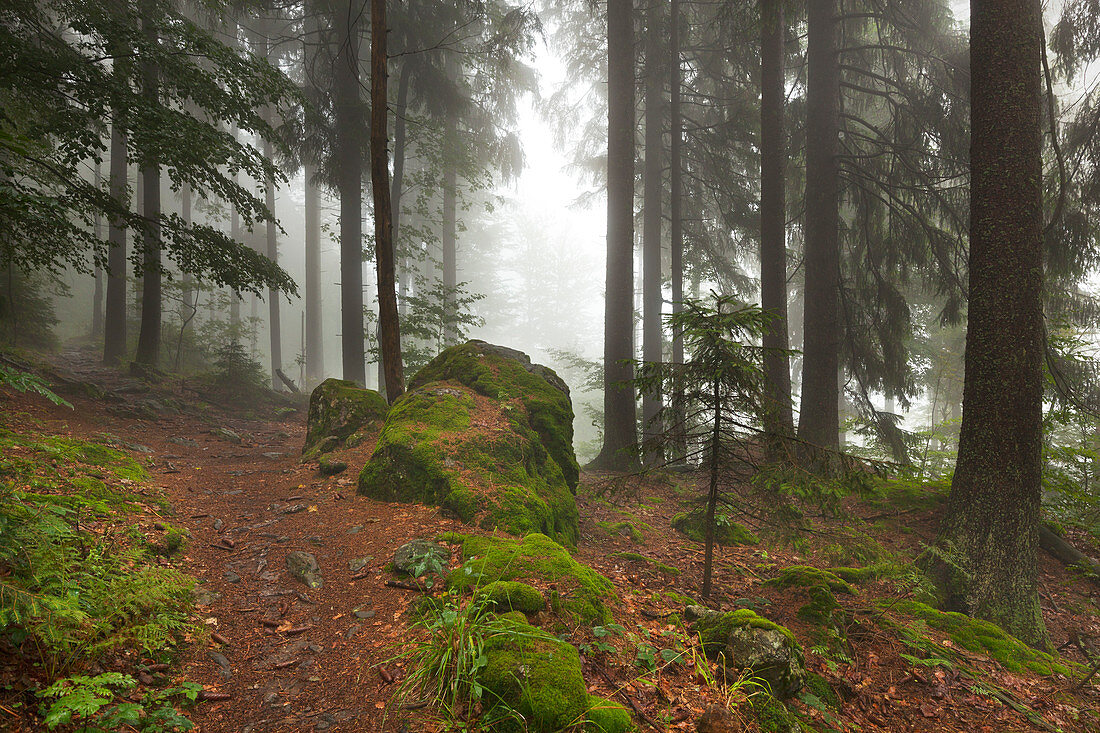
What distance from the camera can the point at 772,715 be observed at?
9.26ft

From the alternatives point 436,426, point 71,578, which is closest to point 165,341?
point 436,426

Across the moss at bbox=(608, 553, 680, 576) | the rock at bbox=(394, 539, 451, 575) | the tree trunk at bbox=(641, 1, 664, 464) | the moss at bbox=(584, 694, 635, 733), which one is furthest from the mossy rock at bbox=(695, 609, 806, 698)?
the tree trunk at bbox=(641, 1, 664, 464)

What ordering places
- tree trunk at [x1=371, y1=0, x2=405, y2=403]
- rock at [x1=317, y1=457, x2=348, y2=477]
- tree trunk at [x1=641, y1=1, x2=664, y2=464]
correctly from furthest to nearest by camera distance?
tree trunk at [x1=641, y1=1, x2=664, y2=464] < tree trunk at [x1=371, y1=0, x2=405, y2=403] < rock at [x1=317, y1=457, x2=348, y2=477]

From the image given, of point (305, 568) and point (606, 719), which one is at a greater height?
point (305, 568)

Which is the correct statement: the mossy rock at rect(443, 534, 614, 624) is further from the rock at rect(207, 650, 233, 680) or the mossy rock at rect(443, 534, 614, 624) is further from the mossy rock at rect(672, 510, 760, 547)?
the mossy rock at rect(672, 510, 760, 547)

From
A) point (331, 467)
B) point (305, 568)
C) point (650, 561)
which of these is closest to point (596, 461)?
point (650, 561)

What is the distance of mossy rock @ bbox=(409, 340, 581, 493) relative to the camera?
21.4 feet

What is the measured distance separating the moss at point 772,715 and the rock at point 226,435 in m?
9.17

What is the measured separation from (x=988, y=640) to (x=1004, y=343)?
2916 mm

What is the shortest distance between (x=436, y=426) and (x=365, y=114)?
10.2 metres

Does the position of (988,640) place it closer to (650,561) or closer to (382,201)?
(650,561)

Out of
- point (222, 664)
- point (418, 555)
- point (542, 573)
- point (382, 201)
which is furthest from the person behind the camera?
point (382, 201)

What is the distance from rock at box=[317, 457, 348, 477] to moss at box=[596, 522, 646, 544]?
349 centimetres

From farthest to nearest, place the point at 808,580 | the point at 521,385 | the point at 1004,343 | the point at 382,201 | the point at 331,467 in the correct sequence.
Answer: the point at 382,201
the point at 521,385
the point at 331,467
the point at 1004,343
the point at 808,580
